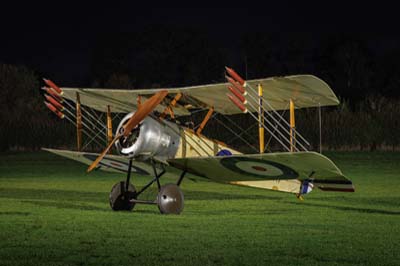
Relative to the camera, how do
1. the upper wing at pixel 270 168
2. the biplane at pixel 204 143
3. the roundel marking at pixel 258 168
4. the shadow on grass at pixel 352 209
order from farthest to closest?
the shadow on grass at pixel 352 209 < the roundel marking at pixel 258 168 < the biplane at pixel 204 143 < the upper wing at pixel 270 168

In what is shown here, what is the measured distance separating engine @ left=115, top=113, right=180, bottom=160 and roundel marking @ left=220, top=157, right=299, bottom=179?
107 centimetres

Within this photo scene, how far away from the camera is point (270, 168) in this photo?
14141 mm

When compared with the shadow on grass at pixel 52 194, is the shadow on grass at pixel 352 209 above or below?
above

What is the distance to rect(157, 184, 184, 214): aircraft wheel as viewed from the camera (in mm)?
14500

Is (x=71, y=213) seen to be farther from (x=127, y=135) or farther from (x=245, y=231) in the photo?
(x=245, y=231)

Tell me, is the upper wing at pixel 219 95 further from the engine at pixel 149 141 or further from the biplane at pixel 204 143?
the engine at pixel 149 141

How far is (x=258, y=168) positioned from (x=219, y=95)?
2095mm

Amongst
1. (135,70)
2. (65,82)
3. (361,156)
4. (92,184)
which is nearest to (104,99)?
(92,184)

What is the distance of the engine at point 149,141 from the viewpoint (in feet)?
47.0

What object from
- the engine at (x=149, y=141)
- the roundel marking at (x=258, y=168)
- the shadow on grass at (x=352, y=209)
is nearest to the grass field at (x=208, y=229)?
the shadow on grass at (x=352, y=209)

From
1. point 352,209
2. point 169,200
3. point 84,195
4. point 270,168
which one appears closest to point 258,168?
point 270,168

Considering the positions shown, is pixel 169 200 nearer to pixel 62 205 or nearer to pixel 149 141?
pixel 149 141

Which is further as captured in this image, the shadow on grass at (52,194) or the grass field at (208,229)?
the shadow on grass at (52,194)

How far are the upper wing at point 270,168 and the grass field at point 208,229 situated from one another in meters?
0.61
